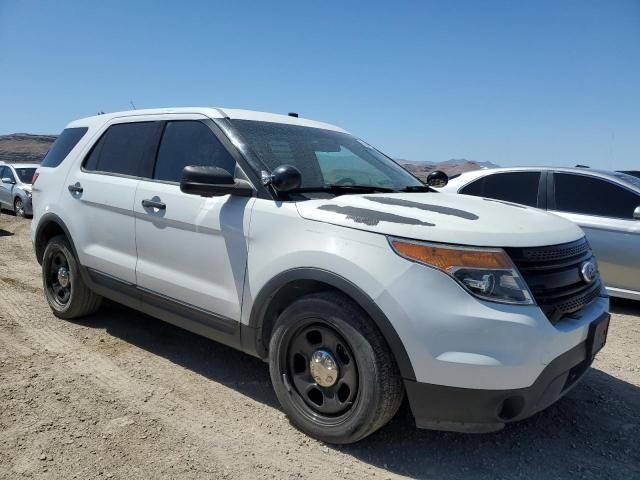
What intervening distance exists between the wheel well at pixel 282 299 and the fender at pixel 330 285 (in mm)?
13

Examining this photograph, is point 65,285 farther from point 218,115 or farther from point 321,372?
point 321,372

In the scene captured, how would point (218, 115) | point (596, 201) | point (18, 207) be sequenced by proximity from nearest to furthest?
1. point (218, 115)
2. point (596, 201)
3. point (18, 207)

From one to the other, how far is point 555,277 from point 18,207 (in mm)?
15068

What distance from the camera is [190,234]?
321 centimetres

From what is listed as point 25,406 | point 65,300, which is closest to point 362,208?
point 25,406

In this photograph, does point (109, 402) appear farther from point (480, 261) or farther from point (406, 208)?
point (480, 261)

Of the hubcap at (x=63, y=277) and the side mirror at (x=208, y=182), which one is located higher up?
the side mirror at (x=208, y=182)

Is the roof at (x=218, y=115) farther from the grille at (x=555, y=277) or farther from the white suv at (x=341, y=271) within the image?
the grille at (x=555, y=277)

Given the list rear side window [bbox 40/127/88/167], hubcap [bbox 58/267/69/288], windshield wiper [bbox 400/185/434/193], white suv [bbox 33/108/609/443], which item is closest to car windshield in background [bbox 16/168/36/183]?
rear side window [bbox 40/127/88/167]

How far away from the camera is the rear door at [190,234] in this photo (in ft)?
9.89

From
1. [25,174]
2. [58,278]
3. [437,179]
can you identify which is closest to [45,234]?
[58,278]

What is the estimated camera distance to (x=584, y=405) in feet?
10.7

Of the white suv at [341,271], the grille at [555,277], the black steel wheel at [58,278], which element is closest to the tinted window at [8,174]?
the black steel wheel at [58,278]

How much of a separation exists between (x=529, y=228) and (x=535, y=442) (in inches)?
49.7
